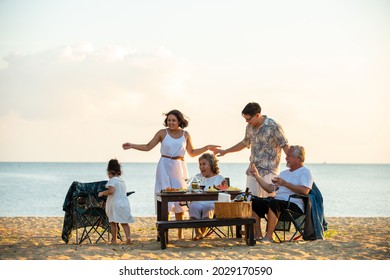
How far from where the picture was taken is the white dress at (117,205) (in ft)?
23.8

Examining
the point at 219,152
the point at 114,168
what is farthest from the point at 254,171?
the point at 114,168

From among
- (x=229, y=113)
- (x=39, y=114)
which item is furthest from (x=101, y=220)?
(x=39, y=114)

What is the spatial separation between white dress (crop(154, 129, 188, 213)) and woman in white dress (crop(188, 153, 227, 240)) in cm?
32

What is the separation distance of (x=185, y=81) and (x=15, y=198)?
7367 millimetres

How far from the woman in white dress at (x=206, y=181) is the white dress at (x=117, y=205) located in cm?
64

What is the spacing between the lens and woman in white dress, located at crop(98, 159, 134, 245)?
7.26 metres

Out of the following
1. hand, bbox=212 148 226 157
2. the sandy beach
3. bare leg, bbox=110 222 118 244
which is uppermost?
hand, bbox=212 148 226 157

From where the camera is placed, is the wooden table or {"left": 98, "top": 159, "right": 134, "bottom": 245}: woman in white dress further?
{"left": 98, "top": 159, "right": 134, "bottom": 245}: woman in white dress

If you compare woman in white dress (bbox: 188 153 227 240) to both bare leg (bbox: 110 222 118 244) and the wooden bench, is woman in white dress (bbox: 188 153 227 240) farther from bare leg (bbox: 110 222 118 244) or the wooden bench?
bare leg (bbox: 110 222 118 244)

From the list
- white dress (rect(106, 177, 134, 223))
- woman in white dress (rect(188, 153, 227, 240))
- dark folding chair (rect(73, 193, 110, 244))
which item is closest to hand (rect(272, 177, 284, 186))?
woman in white dress (rect(188, 153, 227, 240))

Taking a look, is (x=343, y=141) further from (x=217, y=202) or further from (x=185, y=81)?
(x=217, y=202)

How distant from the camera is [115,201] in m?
7.28

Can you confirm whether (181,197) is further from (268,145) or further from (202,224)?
(268,145)

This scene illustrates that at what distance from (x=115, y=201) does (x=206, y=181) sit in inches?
36.9
